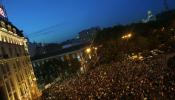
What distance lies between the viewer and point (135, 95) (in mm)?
30031

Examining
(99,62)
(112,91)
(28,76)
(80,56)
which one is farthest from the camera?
(80,56)

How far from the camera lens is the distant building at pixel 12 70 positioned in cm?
4975

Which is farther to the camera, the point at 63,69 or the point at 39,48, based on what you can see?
the point at 39,48

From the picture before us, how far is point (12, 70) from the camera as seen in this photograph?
55750mm

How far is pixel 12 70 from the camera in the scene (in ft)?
183

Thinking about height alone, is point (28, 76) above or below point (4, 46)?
below

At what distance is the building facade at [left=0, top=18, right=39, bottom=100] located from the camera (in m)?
49.7

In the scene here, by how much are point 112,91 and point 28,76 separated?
3745 centimetres

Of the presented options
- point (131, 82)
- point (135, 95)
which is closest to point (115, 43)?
point (131, 82)

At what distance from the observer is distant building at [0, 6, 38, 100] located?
163 feet

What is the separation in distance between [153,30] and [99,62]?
24746mm

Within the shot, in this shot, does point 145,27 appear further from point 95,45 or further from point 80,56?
point 80,56

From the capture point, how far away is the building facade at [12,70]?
163ft

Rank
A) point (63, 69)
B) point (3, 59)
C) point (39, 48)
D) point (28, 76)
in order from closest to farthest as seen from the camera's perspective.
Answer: point (3, 59)
point (28, 76)
point (63, 69)
point (39, 48)
